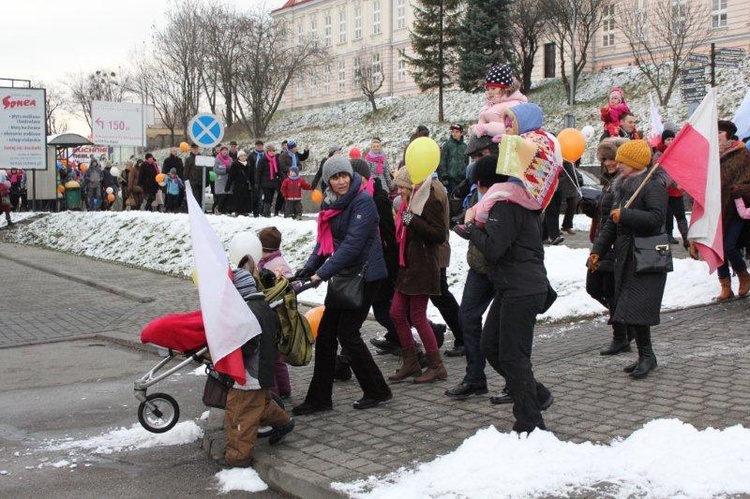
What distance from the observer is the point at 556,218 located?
13.1 meters

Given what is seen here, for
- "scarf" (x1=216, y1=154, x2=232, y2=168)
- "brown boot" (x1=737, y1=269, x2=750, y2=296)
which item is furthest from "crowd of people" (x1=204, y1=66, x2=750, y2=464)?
"scarf" (x1=216, y1=154, x2=232, y2=168)

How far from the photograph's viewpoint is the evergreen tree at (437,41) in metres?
48.2

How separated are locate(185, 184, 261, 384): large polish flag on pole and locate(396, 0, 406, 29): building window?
216ft

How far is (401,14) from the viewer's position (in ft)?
225

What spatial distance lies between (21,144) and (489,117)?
2367 centimetres

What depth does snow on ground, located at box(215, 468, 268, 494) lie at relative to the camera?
4953 millimetres

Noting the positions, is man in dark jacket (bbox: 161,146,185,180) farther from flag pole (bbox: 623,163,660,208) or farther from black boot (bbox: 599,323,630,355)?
flag pole (bbox: 623,163,660,208)

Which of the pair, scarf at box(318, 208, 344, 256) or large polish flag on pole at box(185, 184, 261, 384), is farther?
scarf at box(318, 208, 344, 256)

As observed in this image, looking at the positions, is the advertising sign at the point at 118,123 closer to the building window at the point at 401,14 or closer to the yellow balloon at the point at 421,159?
the building window at the point at 401,14

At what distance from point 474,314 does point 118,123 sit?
36.1 m

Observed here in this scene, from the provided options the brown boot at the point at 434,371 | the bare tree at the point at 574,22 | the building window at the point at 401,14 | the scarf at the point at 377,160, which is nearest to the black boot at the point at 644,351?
the brown boot at the point at 434,371

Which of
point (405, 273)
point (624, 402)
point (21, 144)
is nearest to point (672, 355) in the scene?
point (624, 402)

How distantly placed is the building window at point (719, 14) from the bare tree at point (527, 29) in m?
8.52

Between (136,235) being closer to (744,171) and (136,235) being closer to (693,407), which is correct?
(744,171)
